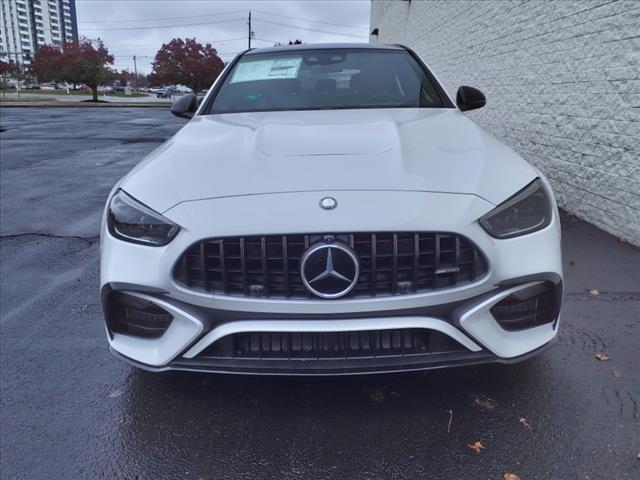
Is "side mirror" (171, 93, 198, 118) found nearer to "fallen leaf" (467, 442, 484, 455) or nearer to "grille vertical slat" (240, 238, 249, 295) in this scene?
"grille vertical slat" (240, 238, 249, 295)

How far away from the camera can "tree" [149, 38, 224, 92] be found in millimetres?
48875

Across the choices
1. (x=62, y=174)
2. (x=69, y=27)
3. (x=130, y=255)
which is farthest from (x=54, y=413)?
(x=69, y=27)

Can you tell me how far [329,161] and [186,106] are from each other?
1887mm

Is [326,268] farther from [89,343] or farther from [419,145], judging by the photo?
[89,343]

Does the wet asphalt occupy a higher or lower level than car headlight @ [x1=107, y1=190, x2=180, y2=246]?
lower

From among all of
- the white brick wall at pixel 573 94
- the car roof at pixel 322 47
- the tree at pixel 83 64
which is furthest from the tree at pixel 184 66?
the car roof at pixel 322 47

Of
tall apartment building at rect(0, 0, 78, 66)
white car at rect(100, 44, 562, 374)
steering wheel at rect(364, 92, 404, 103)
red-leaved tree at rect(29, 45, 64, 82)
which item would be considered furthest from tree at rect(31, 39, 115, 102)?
tall apartment building at rect(0, 0, 78, 66)

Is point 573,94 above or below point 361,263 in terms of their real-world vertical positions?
above

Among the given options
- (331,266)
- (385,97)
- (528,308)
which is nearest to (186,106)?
(385,97)

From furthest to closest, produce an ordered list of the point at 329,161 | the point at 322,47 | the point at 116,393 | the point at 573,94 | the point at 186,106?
the point at 573,94
the point at 322,47
the point at 186,106
the point at 116,393
the point at 329,161

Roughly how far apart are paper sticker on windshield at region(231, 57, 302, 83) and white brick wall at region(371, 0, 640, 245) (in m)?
2.75

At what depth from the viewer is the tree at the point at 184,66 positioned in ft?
160

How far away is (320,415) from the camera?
2.29 meters

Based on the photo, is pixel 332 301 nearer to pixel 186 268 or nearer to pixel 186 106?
pixel 186 268
